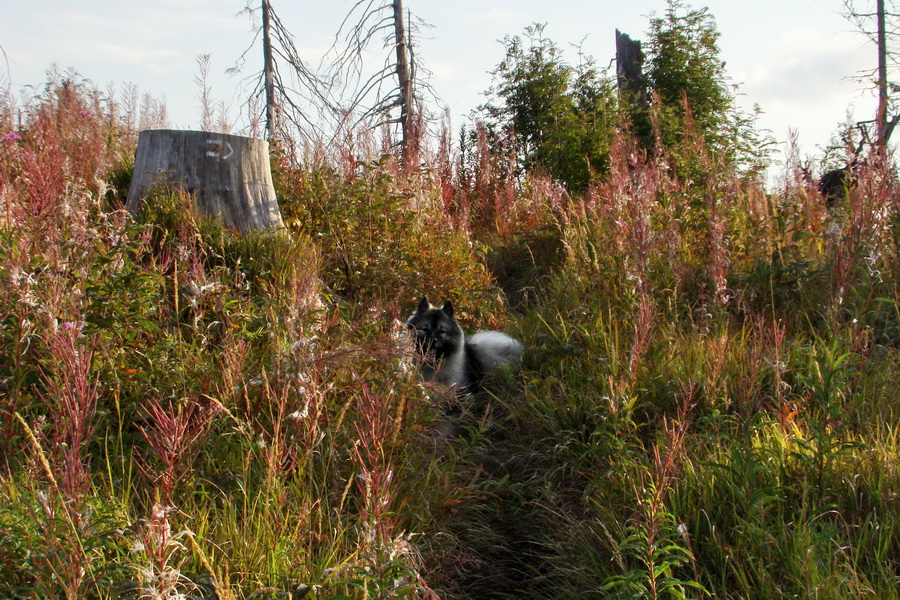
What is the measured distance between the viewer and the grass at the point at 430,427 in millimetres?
2188

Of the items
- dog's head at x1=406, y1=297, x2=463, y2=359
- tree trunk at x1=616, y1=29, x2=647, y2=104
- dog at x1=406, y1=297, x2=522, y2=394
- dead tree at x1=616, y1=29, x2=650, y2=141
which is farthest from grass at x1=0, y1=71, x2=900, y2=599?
tree trunk at x1=616, y1=29, x2=647, y2=104

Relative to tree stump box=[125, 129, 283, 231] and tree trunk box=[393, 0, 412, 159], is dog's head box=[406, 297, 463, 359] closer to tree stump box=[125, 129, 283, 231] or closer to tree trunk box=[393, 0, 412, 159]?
tree stump box=[125, 129, 283, 231]

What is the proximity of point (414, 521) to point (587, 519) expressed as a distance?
2.67 ft

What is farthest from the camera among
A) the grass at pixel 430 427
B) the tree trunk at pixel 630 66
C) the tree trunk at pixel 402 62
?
the tree trunk at pixel 402 62

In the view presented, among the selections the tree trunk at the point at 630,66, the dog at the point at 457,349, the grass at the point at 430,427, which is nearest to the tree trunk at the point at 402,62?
the tree trunk at the point at 630,66

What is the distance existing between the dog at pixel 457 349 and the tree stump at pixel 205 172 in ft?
5.75

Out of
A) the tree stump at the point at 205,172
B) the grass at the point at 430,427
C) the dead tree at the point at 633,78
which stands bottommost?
the grass at the point at 430,427

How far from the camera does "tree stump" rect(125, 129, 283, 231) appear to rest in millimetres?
6090

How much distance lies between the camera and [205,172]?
242 inches

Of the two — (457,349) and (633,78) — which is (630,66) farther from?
(457,349)

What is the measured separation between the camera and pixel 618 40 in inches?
571

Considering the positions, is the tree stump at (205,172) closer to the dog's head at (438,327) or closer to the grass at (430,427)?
the grass at (430,427)

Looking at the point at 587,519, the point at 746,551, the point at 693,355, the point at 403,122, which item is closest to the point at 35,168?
the point at 587,519

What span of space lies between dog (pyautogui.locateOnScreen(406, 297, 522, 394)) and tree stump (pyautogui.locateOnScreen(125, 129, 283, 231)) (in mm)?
1754
